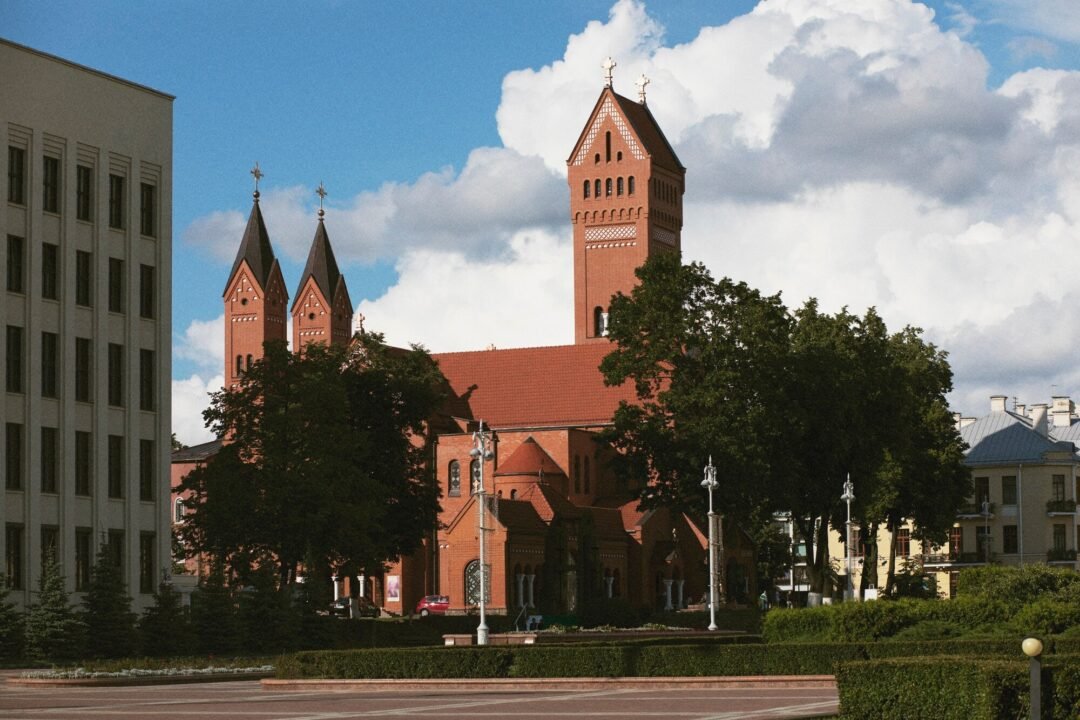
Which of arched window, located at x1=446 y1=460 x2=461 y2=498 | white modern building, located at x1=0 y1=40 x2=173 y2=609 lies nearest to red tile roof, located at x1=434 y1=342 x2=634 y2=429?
arched window, located at x1=446 y1=460 x2=461 y2=498

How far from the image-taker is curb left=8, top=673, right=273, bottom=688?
3759 centimetres

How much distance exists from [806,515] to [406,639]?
20.9 metres

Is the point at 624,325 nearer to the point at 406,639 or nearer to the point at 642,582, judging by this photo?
the point at 406,639

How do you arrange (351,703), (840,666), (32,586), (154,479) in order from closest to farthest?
(840,666)
(351,703)
(32,586)
(154,479)

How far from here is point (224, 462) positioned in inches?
2569

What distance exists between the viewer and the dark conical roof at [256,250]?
441ft

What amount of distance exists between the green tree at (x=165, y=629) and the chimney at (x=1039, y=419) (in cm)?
7692

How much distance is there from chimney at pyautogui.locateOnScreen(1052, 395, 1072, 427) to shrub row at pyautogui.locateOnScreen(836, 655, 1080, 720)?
347 feet

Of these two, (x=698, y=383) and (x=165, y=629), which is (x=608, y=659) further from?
(x=698, y=383)

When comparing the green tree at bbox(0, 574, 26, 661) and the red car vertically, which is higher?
the green tree at bbox(0, 574, 26, 661)

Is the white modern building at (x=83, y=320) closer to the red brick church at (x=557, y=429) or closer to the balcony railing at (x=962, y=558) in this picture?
the red brick church at (x=557, y=429)

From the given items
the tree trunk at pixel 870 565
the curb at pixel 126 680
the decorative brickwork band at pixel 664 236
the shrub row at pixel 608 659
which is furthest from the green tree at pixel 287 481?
the decorative brickwork band at pixel 664 236

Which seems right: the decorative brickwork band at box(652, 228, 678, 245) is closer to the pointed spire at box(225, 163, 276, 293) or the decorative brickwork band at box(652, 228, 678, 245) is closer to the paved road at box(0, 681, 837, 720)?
the pointed spire at box(225, 163, 276, 293)

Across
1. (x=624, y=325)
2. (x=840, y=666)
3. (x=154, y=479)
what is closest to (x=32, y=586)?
(x=154, y=479)
